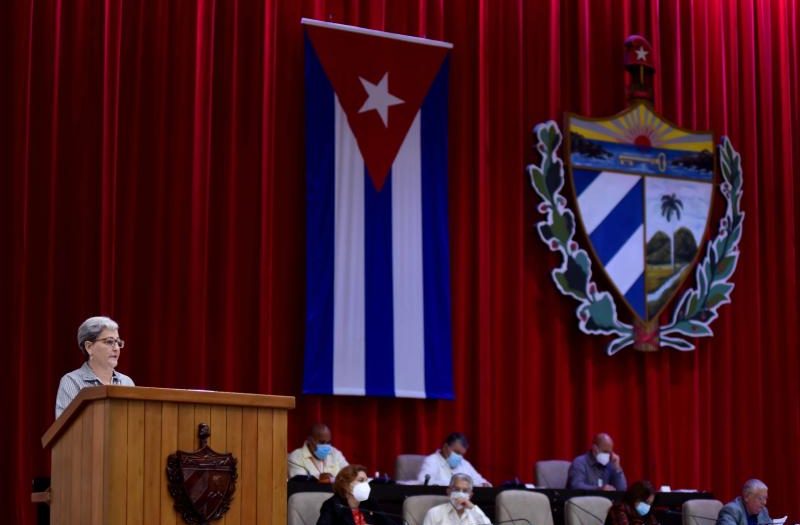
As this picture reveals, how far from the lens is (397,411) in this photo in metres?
10.4

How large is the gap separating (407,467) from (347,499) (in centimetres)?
260

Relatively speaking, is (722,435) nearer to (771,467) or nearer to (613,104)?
(771,467)

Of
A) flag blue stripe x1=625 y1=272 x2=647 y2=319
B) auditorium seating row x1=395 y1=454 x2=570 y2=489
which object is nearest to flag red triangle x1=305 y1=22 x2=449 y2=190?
auditorium seating row x1=395 y1=454 x2=570 y2=489

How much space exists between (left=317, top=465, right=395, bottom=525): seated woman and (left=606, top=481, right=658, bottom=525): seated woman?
2.12 m

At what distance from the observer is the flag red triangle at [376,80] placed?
34.0 feet

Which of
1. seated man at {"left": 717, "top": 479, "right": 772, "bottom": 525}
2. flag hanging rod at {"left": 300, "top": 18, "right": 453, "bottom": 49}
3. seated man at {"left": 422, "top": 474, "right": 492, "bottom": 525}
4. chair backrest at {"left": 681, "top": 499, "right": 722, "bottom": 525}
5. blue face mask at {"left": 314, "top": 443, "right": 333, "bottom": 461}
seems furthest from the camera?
flag hanging rod at {"left": 300, "top": 18, "right": 453, "bottom": 49}

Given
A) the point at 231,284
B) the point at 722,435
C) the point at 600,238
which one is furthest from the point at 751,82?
the point at 231,284

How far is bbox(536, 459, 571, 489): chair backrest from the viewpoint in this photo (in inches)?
402

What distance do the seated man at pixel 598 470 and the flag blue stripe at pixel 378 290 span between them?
171cm

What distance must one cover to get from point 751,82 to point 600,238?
279 cm

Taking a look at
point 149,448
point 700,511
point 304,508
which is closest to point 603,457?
point 700,511

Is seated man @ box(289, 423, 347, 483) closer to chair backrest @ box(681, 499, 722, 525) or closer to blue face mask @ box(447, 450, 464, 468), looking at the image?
blue face mask @ box(447, 450, 464, 468)

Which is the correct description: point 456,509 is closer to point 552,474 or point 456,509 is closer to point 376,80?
point 552,474

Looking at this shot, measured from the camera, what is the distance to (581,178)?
11531 mm
